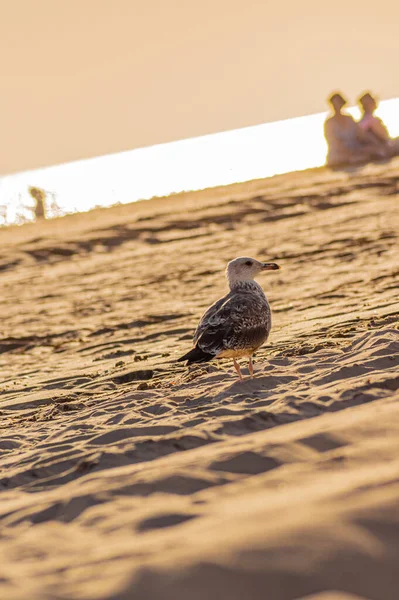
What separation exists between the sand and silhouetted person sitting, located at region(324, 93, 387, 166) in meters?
6.84

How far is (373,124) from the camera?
1980cm

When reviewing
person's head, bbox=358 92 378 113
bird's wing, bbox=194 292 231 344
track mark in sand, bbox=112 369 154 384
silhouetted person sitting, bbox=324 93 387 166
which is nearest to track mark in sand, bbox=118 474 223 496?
bird's wing, bbox=194 292 231 344

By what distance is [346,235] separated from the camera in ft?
43.6

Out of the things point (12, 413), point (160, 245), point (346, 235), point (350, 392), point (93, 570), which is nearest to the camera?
point (93, 570)

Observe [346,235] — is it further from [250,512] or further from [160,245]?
[250,512]

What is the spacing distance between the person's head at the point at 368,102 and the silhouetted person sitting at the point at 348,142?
375 millimetres

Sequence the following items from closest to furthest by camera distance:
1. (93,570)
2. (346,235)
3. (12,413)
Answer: (93,570)
(12,413)
(346,235)

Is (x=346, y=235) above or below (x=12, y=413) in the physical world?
above

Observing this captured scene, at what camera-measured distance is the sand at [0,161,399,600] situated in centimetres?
298

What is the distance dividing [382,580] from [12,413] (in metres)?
4.74

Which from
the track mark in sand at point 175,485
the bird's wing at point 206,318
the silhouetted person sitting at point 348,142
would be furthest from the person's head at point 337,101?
the track mark in sand at point 175,485

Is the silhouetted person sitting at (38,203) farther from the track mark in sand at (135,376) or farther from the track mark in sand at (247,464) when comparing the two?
the track mark in sand at (247,464)

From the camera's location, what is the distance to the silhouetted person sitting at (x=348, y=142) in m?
19.6

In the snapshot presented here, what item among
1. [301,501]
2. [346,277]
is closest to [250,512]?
[301,501]
